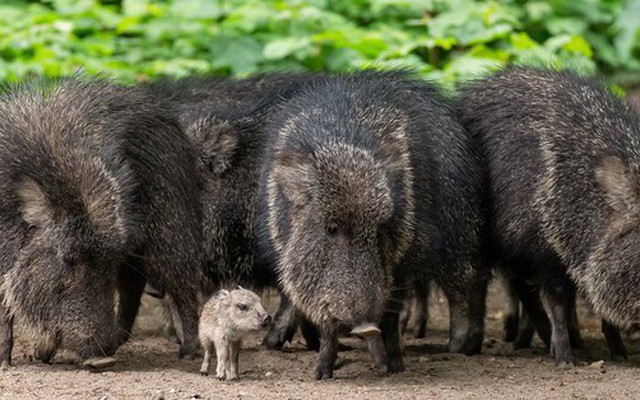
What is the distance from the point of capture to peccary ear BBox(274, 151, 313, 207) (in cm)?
782

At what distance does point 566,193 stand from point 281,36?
15.4 feet

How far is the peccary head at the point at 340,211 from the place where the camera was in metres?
7.53

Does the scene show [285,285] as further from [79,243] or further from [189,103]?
[189,103]

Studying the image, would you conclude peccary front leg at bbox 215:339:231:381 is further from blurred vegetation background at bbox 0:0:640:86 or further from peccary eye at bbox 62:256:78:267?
blurred vegetation background at bbox 0:0:640:86

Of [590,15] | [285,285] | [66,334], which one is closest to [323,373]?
[285,285]

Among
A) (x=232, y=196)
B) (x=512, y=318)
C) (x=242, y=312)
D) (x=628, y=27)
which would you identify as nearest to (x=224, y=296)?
(x=242, y=312)

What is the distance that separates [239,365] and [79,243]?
4.02ft

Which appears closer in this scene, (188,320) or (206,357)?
(206,357)

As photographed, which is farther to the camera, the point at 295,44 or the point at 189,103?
the point at 295,44

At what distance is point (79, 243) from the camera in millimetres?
7840

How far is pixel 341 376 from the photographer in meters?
8.02

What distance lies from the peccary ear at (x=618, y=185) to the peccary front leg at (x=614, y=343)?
0.86 m

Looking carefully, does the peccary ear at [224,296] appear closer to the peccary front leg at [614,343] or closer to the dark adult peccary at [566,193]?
the dark adult peccary at [566,193]

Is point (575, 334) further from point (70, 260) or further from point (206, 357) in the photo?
point (70, 260)
